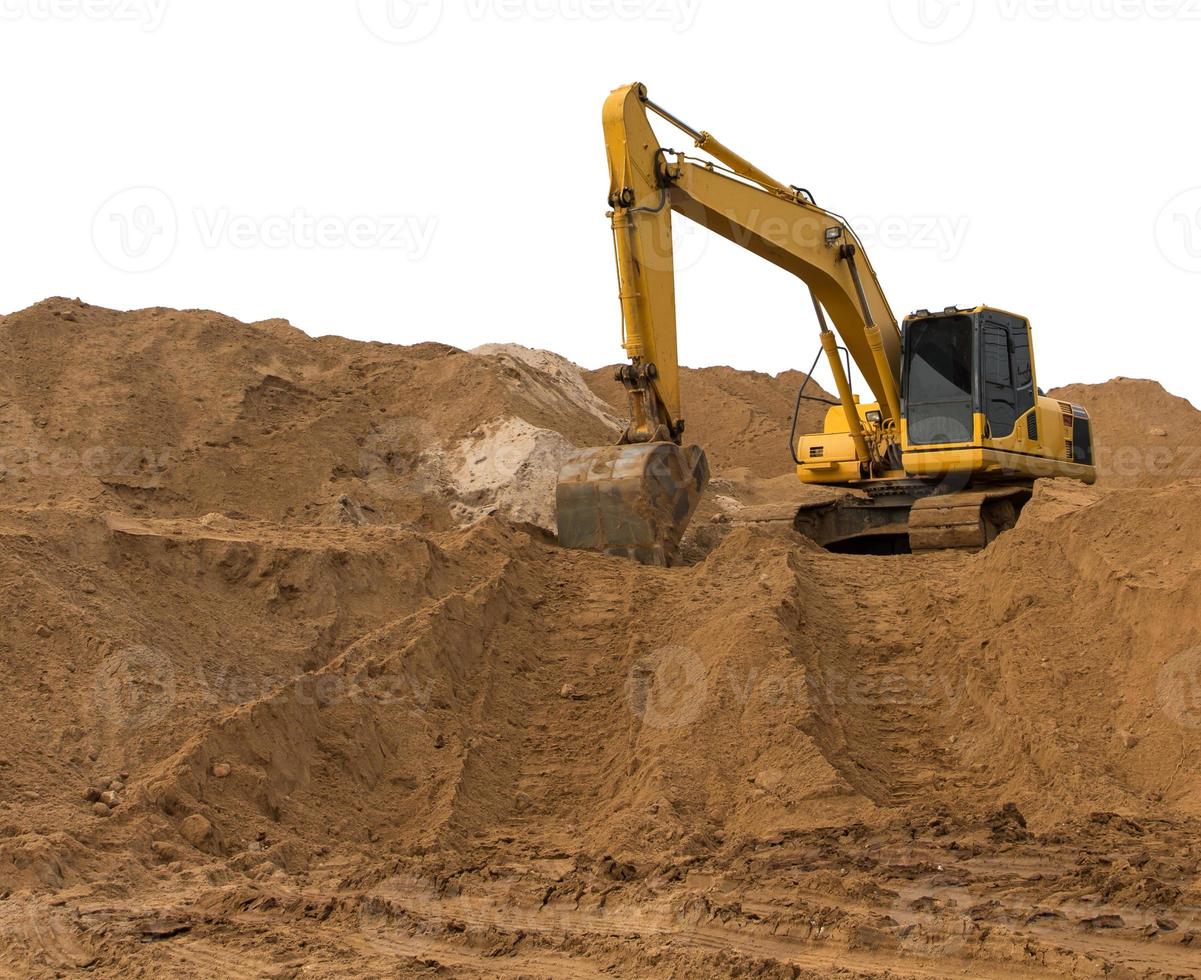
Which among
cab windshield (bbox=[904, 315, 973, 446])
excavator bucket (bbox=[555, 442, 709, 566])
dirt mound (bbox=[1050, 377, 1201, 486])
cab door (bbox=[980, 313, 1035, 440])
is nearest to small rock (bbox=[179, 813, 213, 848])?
excavator bucket (bbox=[555, 442, 709, 566])

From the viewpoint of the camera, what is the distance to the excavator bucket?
11.0 meters

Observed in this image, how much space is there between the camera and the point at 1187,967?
198 inches

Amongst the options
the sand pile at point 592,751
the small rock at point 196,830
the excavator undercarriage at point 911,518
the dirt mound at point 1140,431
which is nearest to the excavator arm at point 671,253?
the excavator undercarriage at point 911,518

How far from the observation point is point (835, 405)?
49.1 feet

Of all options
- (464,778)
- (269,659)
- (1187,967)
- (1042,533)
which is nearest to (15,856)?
(464,778)

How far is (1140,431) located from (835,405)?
12.4 metres

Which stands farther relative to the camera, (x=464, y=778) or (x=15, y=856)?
(x=464, y=778)

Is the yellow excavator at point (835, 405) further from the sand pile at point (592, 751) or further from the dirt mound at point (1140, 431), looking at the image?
the dirt mound at point (1140, 431)

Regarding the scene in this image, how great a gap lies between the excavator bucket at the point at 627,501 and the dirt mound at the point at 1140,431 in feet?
44.0

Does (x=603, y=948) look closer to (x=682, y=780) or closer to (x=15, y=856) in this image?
(x=682, y=780)

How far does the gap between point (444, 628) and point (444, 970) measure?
154 inches

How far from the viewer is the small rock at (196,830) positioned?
6965 mm

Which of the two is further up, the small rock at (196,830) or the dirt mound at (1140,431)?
the dirt mound at (1140,431)

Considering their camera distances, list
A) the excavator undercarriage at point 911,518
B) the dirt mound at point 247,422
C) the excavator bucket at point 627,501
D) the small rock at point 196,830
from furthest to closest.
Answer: the dirt mound at point 247,422 → the excavator undercarriage at point 911,518 → the excavator bucket at point 627,501 → the small rock at point 196,830
